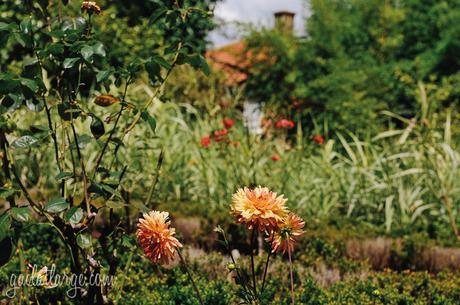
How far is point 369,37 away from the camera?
36.2 feet

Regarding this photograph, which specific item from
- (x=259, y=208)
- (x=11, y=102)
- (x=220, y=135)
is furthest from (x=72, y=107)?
(x=220, y=135)

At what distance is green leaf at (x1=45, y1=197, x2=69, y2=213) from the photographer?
2064 millimetres

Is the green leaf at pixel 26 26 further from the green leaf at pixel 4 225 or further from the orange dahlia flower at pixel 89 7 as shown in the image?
the green leaf at pixel 4 225

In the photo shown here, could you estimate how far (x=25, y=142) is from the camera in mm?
2158

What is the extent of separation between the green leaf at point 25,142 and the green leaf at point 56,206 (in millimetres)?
221

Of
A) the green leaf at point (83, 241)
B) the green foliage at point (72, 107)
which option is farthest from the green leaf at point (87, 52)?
the green leaf at point (83, 241)

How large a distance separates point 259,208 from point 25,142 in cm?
92

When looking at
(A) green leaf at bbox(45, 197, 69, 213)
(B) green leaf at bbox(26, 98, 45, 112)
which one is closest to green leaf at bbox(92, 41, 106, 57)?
(B) green leaf at bbox(26, 98, 45, 112)

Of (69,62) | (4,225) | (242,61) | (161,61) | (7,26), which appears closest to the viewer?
(4,225)

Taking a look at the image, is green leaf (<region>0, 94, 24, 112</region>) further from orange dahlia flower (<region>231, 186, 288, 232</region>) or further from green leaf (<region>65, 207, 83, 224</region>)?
orange dahlia flower (<region>231, 186, 288, 232</region>)

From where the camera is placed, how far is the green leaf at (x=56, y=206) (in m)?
2.06

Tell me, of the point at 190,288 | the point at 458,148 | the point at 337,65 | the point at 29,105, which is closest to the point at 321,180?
the point at 458,148

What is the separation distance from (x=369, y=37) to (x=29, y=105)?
9.55 meters

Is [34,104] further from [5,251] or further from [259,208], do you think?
[259,208]
